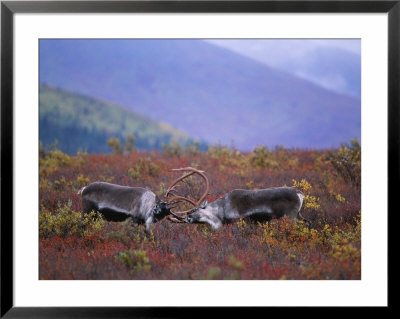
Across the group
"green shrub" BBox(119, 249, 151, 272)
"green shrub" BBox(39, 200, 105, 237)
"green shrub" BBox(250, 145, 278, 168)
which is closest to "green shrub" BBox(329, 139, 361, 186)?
"green shrub" BBox(250, 145, 278, 168)

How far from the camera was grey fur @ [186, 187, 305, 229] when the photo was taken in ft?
23.8

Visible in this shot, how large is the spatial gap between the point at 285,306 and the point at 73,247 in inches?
134

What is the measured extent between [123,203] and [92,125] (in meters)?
4.18

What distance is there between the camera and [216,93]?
421 inches

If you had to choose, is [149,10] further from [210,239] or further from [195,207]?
[210,239]

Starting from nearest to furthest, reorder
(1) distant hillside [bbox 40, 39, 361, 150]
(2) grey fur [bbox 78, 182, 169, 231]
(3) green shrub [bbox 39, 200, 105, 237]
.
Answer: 1. (3) green shrub [bbox 39, 200, 105, 237]
2. (2) grey fur [bbox 78, 182, 169, 231]
3. (1) distant hillside [bbox 40, 39, 361, 150]

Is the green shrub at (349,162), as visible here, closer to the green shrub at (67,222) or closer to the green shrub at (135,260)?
the green shrub at (135,260)

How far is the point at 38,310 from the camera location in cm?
599

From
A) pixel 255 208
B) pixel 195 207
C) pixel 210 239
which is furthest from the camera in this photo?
pixel 195 207

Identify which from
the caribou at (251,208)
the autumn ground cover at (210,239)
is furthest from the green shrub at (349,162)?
the caribou at (251,208)

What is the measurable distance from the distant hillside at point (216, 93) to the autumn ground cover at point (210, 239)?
64.0 inches

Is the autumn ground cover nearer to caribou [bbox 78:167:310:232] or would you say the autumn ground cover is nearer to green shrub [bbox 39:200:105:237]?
green shrub [bbox 39:200:105:237]

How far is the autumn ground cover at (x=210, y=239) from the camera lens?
6.23m

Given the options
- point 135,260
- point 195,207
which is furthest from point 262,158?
point 135,260
